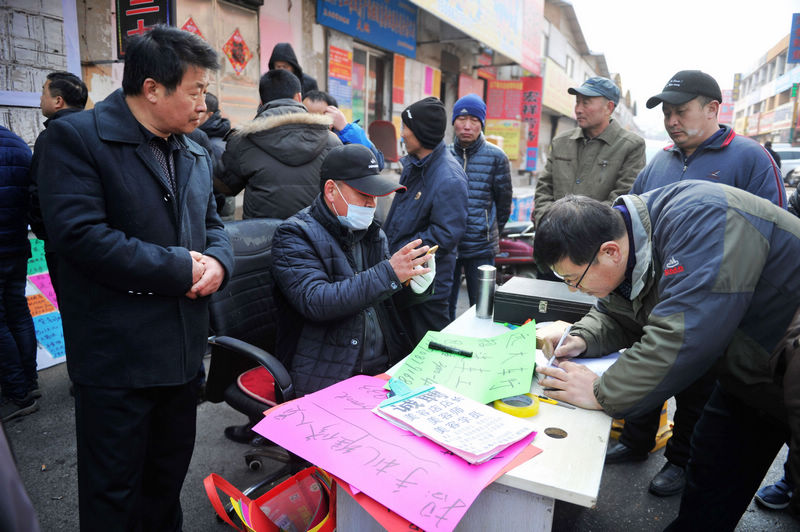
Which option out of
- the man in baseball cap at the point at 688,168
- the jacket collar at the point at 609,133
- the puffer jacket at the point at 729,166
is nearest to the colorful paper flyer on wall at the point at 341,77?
the jacket collar at the point at 609,133

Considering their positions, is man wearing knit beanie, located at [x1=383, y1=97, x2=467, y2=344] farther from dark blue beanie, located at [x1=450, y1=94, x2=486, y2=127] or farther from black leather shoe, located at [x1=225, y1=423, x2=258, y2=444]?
black leather shoe, located at [x1=225, y1=423, x2=258, y2=444]

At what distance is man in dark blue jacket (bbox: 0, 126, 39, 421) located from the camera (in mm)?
2842

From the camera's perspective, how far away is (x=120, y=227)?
147 cm

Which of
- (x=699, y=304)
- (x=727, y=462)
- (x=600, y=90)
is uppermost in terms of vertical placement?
(x=600, y=90)

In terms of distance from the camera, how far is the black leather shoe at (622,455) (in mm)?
→ 2688

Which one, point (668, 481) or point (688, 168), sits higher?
point (688, 168)

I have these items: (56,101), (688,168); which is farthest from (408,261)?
(56,101)

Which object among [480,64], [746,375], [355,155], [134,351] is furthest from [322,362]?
[480,64]

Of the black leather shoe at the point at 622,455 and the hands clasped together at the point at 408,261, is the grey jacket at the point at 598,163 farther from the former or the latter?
the hands clasped together at the point at 408,261

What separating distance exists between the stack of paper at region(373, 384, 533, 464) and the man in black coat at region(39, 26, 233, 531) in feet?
2.38

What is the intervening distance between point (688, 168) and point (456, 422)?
215 cm

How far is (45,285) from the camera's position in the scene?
144 inches

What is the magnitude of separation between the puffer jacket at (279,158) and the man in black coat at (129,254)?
110cm

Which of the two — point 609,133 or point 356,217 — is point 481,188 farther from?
point 356,217
